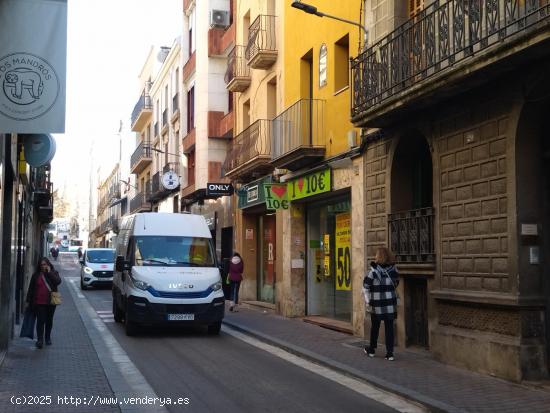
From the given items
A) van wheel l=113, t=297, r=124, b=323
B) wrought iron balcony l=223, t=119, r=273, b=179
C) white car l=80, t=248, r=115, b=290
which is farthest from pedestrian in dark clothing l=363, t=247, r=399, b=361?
white car l=80, t=248, r=115, b=290

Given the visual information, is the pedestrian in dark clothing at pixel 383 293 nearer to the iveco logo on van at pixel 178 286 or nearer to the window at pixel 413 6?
the iveco logo on van at pixel 178 286

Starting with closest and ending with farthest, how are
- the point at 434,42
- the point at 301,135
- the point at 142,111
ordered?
the point at 434,42, the point at 301,135, the point at 142,111

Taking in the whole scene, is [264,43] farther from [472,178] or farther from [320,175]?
[472,178]

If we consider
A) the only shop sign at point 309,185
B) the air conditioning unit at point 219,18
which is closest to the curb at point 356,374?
the only shop sign at point 309,185

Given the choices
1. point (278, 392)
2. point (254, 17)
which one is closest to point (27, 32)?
A: point (278, 392)

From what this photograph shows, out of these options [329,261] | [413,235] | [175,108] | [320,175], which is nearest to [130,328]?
[329,261]

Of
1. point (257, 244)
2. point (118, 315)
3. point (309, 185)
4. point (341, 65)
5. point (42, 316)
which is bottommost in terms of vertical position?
point (118, 315)

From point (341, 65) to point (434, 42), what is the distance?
5483mm

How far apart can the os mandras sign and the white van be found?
6.51m

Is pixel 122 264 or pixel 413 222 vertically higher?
pixel 413 222

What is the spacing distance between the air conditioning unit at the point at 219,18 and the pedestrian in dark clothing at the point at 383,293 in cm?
1928

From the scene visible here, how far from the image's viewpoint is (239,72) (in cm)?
2348

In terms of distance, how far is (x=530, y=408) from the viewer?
7852 millimetres

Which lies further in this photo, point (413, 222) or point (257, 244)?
point (257, 244)
